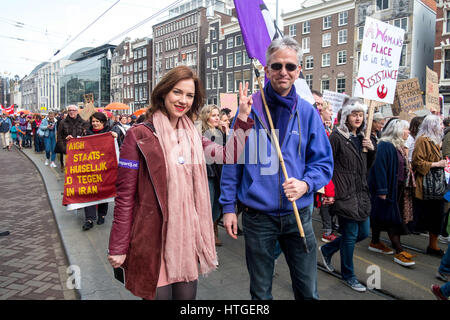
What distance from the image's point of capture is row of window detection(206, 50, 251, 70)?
146ft

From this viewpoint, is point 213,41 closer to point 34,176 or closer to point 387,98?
point 34,176

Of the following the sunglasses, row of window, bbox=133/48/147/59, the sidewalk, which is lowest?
the sidewalk

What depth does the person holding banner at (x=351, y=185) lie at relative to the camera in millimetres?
3469

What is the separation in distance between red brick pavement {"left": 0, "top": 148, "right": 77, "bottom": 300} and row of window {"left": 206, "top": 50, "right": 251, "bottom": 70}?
37670 millimetres

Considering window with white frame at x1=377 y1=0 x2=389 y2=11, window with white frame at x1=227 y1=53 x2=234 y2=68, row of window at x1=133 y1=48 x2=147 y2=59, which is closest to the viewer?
window with white frame at x1=377 y1=0 x2=389 y2=11

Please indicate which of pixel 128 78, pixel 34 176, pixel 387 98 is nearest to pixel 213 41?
pixel 128 78

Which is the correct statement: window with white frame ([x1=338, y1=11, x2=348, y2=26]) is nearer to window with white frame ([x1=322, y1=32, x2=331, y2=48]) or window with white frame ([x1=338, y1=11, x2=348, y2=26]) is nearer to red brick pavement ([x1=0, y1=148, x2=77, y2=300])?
window with white frame ([x1=322, y1=32, x2=331, y2=48])

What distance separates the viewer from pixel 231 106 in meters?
8.50

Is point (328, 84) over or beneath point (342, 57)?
beneath

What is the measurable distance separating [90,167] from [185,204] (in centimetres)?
348

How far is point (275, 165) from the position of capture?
6.85 feet

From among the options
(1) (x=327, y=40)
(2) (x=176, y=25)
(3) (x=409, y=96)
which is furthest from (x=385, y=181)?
(2) (x=176, y=25)

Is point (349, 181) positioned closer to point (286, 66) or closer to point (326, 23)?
point (286, 66)

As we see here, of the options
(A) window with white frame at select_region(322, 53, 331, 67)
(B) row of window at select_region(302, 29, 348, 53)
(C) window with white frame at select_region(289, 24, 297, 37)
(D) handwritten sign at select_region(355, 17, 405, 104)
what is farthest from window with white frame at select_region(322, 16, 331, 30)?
(D) handwritten sign at select_region(355, 17, 405, 104)
